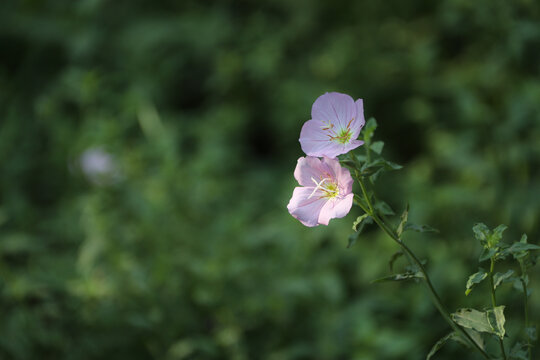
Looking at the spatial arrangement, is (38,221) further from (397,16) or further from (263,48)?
(397,16)

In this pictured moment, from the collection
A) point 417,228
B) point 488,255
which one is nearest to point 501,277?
point 488,255

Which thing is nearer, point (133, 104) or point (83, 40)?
point (133, 104)

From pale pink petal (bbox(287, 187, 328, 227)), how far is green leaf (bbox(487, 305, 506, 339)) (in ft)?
1.29

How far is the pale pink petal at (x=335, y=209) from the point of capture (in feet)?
3.05

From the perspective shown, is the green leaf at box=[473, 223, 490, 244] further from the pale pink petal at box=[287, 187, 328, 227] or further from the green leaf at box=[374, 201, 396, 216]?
the pale pink petal at box=[287, 187, 328, 227]

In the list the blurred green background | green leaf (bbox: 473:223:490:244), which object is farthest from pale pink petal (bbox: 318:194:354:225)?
the blurred green background

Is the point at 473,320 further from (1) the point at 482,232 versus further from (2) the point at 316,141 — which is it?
(2) the point at 316,141

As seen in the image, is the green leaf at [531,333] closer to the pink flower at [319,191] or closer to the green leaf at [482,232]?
the green leaf at [482,232]

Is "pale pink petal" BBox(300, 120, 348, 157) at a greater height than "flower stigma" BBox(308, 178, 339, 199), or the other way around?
"pale pink petal" BBox(300, 120, 348, 157)

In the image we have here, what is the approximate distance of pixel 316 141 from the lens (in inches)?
41.4

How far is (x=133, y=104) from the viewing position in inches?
114

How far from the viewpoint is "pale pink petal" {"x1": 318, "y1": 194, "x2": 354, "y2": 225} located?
931 millimetres

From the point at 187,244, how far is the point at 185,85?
1.67 m

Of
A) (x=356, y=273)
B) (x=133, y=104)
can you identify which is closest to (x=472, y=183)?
(x=356, y=273)
